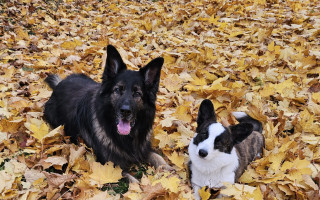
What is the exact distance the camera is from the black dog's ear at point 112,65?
3.19 m

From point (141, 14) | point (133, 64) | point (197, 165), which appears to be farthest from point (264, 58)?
point (141, 14)

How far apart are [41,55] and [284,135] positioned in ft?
16.9

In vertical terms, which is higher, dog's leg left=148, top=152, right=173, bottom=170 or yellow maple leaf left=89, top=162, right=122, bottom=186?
yellow maple leaf left=89, top=162, right=122, bottom=186

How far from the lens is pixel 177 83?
16.0ft

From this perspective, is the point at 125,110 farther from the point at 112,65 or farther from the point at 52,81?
the point at 52,81

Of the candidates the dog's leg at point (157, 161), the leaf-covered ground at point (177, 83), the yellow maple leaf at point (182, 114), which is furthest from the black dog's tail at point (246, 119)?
the dog's leg at point (157, 161)

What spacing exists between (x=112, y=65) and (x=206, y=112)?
1236 millimetres

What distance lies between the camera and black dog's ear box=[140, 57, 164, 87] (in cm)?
321

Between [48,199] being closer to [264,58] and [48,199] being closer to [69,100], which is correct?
[69,100]

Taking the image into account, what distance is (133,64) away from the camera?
557cm

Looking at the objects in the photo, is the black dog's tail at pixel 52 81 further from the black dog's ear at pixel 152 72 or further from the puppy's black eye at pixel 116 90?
the black dog's ear at pixel 152 72

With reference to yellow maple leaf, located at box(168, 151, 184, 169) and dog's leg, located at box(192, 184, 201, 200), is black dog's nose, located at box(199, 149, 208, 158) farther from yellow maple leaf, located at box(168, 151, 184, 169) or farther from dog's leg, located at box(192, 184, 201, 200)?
yellow maple leaf, located at box(168, 151, 184, 169)

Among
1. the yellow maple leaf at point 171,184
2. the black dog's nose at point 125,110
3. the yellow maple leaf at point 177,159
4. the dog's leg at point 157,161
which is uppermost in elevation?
the black dog's nose at point 125,110

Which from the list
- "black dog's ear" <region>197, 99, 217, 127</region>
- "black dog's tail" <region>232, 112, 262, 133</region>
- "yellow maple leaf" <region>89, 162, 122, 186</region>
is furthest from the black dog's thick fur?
"black dog's tail" <region>232, 112, 262, 133</region>
